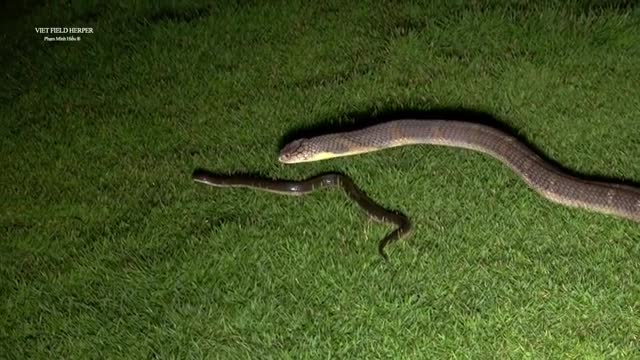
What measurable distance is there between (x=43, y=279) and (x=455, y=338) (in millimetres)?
3130

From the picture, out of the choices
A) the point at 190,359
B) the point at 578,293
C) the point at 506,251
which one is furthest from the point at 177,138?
the point at 578,293

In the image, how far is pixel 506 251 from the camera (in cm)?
525

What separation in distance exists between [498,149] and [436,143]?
54cm

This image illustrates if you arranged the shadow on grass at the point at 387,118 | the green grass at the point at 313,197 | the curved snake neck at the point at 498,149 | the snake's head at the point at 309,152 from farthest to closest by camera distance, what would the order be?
the shadow on grass at the point at 387,118 < the snake's head at the point at 309,152 < the curved snake neck at the point at 498,149 < the green grass at the point at 313,197

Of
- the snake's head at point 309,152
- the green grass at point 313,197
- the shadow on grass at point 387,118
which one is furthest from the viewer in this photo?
the shadow on grass at point 387,118

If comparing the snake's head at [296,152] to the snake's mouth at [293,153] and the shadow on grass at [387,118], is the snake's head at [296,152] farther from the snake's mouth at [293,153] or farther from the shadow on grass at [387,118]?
the shadow on grass at [387,118]

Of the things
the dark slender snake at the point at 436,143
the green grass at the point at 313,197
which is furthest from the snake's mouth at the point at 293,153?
the green grass at the point at 313,197

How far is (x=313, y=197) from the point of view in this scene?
6.14 m

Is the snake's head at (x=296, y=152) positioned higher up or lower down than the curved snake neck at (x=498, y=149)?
lower down

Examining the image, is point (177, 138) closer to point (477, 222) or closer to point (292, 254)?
point (292, 254)

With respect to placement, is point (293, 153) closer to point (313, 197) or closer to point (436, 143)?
point (313, 197)

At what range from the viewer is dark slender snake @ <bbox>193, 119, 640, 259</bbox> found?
5422 mm

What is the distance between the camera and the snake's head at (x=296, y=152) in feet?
21.4

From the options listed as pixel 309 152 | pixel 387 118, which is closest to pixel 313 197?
pixel 309 152
